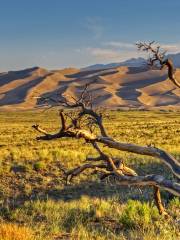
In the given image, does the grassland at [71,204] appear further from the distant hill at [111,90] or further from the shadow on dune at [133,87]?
the shadow on dune at [133,87]

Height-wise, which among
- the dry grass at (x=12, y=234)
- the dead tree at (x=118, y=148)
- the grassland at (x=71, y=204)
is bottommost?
the grassland at (x=71, y=204)

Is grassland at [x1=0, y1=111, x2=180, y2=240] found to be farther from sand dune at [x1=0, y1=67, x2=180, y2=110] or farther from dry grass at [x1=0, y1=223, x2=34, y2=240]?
sand dune at [x1=0, y1=67, x2=180, y2=110]

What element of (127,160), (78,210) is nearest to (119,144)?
(78,210)

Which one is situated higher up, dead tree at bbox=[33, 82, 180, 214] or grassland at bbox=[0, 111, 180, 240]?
dead tree at bbox=[33, 82, 180, 214]

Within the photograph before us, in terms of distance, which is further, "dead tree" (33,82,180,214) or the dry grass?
the dry grass

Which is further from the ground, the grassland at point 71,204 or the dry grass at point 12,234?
the dry grass at point 12,234

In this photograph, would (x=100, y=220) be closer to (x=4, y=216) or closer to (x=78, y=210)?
(x=78, y=210)

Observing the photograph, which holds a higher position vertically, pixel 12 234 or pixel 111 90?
pixel 111 90

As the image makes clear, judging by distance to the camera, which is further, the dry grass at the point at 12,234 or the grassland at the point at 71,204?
the grassland at the point at 71,204

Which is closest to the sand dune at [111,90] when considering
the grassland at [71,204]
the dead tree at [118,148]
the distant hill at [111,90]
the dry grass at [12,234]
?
the distant hill at [111,90]

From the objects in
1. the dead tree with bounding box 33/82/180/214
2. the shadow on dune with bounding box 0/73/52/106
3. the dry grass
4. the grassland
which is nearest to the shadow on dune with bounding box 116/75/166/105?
the shadow on dune with bounding box 0/73/52/106

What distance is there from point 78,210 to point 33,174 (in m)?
Answer: 6.43

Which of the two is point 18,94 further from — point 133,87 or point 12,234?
point 12,234

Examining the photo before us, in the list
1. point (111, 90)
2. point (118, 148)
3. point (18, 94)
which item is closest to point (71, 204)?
point (118, 148)
